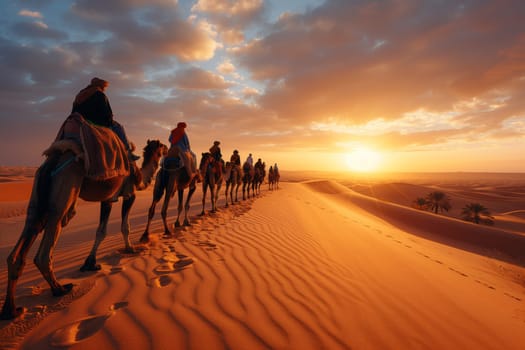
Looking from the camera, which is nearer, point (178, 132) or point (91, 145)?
point (91, 145)

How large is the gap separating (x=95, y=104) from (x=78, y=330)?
2.89m

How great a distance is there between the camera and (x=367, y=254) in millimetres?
5430

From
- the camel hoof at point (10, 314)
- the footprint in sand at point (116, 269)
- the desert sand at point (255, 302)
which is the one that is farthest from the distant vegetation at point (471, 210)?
the camel hoof at point (10, 314)

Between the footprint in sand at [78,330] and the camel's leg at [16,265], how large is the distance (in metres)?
0.76

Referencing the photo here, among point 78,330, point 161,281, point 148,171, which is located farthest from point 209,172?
point 78,330

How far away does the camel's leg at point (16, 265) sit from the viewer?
8.05 ft

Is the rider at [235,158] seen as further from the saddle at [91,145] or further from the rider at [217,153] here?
the saddle at [91,145]

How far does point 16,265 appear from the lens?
2537 millimetres

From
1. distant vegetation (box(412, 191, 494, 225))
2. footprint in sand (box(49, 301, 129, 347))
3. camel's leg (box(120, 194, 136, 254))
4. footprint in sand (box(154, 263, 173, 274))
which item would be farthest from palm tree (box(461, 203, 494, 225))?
footprint in sand (box(49, 301, 129, 347))

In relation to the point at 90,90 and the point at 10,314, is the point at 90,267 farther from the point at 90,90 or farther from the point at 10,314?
the point at 90,90

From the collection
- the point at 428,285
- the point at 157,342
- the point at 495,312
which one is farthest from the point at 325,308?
the point at 495,312

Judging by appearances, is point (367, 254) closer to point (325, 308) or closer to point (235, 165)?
point (325, 308)

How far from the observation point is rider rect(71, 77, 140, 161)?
11.2 ft

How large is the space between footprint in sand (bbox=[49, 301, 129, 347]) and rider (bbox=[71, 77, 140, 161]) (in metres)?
2.61
